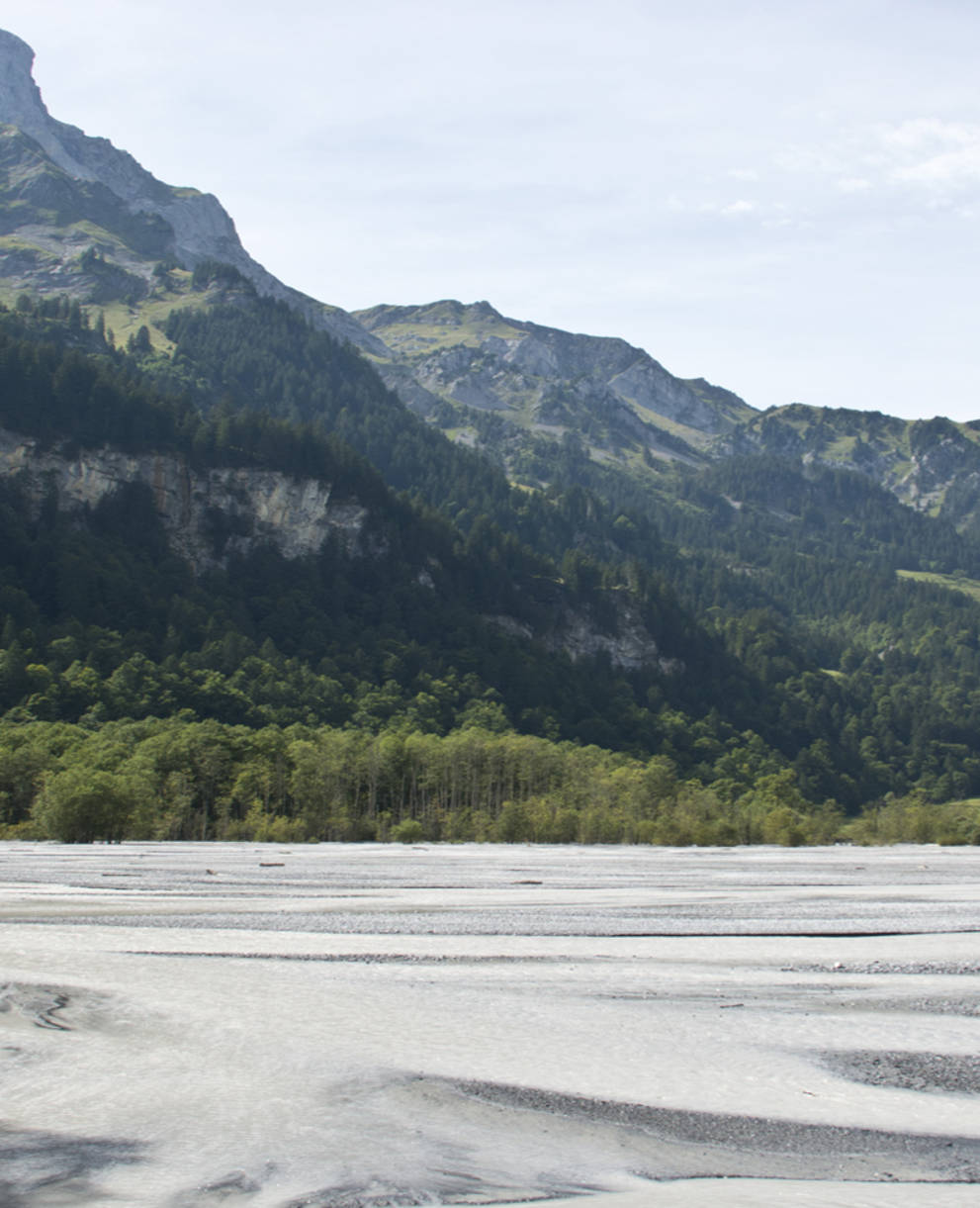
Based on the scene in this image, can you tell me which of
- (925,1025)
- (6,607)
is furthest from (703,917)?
(6,607)

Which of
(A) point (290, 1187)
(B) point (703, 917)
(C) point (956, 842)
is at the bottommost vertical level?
(C) point (956, 842)

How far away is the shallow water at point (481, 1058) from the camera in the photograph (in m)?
14.4

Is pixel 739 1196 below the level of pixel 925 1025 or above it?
→ above

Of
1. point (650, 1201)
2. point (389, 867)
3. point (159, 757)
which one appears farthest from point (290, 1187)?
point (159, 757)

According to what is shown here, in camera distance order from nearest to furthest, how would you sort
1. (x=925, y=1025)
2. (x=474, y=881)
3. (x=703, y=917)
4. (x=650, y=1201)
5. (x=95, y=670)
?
(x=650, y=1201) → (x=925, y=1025) → (x=703, y=917) → (x=474, y=881) → (x=95, y=670)

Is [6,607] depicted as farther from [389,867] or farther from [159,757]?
[389,867]

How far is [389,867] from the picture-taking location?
80.9 meters

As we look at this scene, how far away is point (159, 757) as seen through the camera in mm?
121188

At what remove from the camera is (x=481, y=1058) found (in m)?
21.0

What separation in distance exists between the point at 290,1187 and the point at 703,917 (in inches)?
1441

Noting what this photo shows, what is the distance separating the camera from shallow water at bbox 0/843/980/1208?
14.4 meters

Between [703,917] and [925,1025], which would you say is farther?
[703,917]

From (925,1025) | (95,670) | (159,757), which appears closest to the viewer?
(925,1025)

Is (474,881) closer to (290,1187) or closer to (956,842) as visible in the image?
(290,1187)
